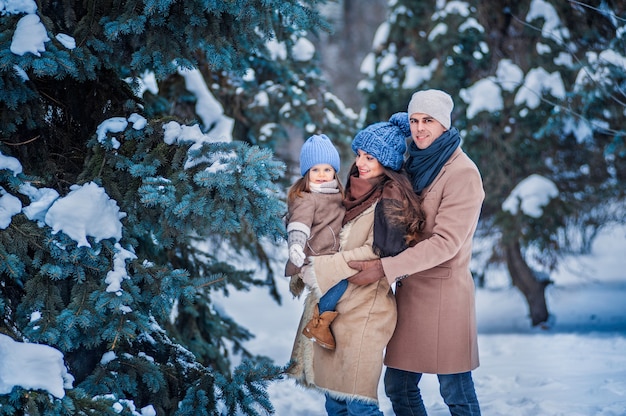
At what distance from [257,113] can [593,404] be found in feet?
12.9

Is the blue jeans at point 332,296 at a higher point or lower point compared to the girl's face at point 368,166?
lower

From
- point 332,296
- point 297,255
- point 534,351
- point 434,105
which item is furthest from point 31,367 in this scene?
point 534,351

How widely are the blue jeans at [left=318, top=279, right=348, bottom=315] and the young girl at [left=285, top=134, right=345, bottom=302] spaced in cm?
18

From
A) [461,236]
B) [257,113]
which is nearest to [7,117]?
[461,236]

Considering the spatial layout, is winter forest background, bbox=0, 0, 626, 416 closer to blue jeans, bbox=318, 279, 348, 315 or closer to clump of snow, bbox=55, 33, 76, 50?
clump of snow, bbox=55, 33, 76, 50

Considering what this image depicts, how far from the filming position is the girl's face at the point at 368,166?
3480 millimetres

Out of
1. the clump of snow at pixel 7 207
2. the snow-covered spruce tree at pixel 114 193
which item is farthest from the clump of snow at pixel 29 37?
the clump of snow at pixel 7 207

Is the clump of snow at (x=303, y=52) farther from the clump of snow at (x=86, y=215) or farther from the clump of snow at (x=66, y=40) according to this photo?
the clump of snow at (x=86, y=215)

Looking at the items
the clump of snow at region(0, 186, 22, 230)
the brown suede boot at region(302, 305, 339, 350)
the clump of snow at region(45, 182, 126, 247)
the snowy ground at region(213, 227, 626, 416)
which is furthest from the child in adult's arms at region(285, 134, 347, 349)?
the snowy ground at region(213, 227, 626, 416)

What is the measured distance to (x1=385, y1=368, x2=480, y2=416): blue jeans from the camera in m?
3.46

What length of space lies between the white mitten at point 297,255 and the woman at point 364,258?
0.11 meters

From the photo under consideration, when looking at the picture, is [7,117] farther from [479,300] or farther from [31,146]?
[479,300]

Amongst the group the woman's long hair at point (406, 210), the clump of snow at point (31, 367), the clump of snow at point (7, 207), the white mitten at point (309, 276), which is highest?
the clump of snow at point (7, 207)

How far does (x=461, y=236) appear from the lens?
3.34 meters
